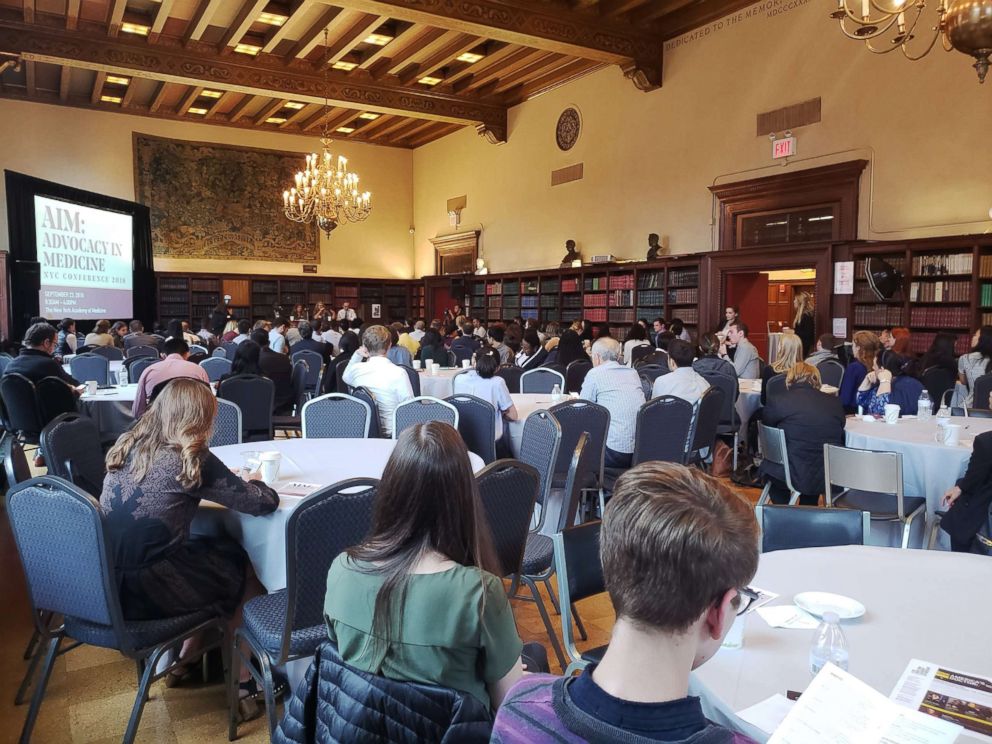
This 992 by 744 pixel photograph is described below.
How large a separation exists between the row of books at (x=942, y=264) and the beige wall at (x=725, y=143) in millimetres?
310

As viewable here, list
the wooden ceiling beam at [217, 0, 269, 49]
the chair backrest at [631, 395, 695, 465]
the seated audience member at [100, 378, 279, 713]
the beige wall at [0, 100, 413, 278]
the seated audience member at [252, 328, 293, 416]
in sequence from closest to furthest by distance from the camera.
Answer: the seated audience member at [100, 378, 279, 713], the chair backrest at [631, 395, 695, 465], the seated audience member at [252, 328, 293, 416], the wooden ceiling beam at [217, 0, 269, 49], the beige wall at [0, 100, 413, 278]

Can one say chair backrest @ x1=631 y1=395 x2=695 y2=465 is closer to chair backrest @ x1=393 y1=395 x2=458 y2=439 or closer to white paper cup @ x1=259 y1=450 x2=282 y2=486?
chair backrest @ x1=393 y1=395 x2=458 y2=439

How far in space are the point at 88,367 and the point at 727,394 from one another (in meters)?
6.31

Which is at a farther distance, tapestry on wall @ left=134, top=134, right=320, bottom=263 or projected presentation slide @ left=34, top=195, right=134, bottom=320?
tapestry on wall @ left=134, top=134, right=320, bottom=263

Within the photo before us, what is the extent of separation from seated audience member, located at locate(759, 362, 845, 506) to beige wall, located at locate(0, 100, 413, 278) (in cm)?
1534

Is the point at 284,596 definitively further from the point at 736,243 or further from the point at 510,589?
the point at 736,243

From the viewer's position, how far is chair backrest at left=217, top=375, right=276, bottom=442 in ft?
18.4

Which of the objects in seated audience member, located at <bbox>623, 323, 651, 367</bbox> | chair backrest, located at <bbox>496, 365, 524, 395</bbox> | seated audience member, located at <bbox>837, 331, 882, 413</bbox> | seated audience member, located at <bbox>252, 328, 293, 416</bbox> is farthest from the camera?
seated audience member, located at <bbox>623, 323, 651, 367</bbox>

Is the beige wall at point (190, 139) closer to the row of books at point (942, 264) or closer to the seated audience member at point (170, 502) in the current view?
the row of books at point (942, 264)

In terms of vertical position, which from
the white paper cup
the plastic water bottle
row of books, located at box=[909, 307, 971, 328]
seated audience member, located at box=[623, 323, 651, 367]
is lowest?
the plastic water bottle

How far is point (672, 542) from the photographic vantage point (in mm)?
1053

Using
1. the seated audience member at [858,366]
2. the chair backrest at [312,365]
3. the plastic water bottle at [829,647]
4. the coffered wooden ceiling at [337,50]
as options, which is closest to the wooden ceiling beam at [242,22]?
the coffered wooden ceiling at [337,50]

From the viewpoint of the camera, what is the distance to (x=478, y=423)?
181 inches

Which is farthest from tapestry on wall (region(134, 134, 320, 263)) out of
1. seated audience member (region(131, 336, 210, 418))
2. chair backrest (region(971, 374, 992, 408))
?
chair backrest (region(971, 374, 992, 408))
